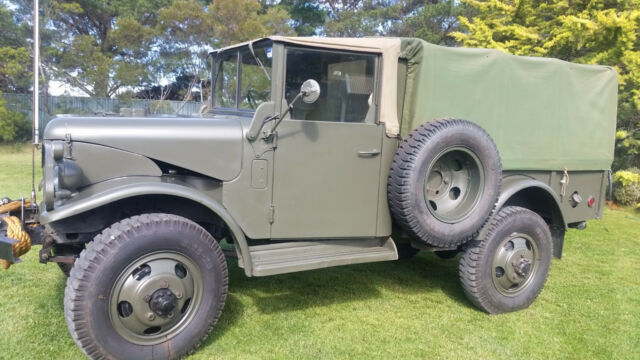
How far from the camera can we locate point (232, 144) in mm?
3377

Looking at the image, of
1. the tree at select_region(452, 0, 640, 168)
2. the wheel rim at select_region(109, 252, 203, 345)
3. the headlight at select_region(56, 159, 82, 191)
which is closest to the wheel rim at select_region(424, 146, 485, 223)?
the wheel rim at select_region(109, 252, 203, 345)

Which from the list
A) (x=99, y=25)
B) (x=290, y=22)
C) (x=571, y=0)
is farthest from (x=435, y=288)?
(x=99, y=25)

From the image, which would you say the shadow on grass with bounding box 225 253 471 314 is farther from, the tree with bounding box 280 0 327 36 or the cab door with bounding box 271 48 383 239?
the tree with bounding box 280 0 327 36

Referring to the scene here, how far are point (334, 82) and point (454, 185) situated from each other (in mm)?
1259

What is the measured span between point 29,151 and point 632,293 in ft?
59.6

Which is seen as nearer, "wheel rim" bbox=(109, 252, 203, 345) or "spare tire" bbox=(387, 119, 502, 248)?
"wheel rim" bbox=(109, 252, 203, 345)

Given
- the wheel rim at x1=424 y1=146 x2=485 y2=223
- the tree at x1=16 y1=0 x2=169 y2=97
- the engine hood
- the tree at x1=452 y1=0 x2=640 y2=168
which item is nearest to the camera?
the engine hood

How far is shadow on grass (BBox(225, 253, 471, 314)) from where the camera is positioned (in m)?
4.39

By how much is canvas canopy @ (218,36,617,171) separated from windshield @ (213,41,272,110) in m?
0.30

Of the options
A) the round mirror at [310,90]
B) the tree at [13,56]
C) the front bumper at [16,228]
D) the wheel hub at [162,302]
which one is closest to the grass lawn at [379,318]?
the wheel hub at [162,302]

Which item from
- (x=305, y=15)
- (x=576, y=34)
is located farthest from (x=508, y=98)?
(x=305, y=15)

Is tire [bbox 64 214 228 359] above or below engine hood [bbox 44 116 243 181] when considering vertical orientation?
below

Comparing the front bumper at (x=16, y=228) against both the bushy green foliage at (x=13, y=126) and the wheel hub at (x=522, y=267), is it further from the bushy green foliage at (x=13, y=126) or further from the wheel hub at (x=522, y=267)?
the bushy green foliage at (x=13, y=126)

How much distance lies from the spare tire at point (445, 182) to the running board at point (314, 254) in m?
0.30
